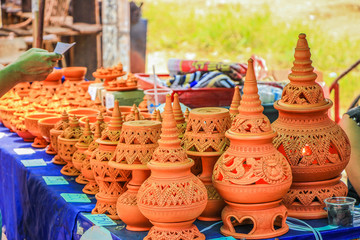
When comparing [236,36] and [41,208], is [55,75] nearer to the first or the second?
[41,208]

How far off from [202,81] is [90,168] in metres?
1.78

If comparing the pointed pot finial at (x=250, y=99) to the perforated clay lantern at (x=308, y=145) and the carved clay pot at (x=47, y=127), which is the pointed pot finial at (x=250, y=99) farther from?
the carved clay pot at (x=47, y=127)

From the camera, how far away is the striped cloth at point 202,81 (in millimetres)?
3812

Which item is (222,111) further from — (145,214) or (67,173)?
(67,173)

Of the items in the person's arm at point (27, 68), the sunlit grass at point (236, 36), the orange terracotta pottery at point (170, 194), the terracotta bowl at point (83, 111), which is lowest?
the sunlit grass at point (236, 36)

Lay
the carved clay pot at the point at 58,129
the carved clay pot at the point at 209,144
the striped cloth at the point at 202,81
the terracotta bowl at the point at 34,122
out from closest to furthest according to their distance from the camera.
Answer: the carved clay pot at the point at 209,144
the carved clay pot at the point at 58,129
the terracotta bowl at the point at 34,122
the striped cloth at the point at 202,81

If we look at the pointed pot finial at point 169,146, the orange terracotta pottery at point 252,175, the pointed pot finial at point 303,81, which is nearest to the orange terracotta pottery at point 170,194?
the pointed pot finial at point 169,146

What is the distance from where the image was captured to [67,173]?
253 cm

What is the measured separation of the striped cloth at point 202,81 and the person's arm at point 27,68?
162 centimetres

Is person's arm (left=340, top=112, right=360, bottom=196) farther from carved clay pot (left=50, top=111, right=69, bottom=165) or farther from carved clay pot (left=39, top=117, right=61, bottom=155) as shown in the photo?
carved clay pot (left=39, top=117, right=61, bottom=155)

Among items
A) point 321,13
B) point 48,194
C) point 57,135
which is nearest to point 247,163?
point 48,194

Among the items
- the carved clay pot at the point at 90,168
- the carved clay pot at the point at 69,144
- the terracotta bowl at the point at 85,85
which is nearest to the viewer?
the carved clay pot at the point at 90,168

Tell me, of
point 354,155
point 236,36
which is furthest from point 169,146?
point 236,36

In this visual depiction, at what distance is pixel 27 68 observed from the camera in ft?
7.52
